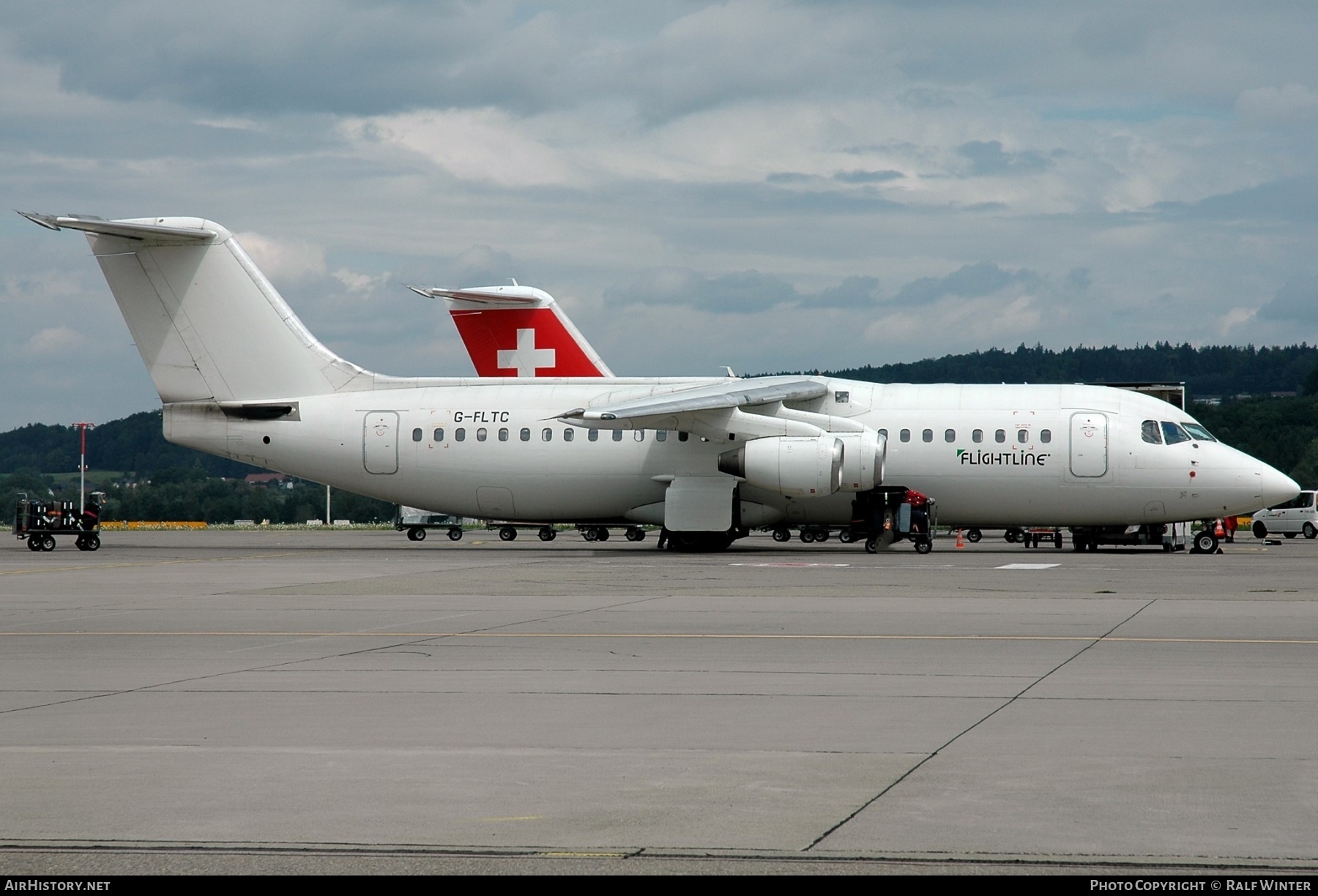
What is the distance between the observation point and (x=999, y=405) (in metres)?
32.5

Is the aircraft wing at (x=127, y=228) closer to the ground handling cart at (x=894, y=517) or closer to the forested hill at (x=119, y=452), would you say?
the ground handling cart at (x=894, y=517)

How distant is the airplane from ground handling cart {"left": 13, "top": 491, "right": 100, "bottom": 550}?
3.33 meters

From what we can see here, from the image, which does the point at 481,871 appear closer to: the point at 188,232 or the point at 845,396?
the point at 845,396

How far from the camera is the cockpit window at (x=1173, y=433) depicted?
104 ft

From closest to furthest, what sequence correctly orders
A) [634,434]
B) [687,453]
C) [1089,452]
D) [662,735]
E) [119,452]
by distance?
[662,735] → [1089,452] → [687,453] → [634,434] → [119,452]

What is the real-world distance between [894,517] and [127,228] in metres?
19.3

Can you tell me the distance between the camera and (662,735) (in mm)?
8773

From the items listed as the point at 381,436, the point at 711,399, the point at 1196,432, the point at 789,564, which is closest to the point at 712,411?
the point at 711,399

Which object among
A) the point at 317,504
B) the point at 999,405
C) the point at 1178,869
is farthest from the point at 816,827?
the point at 317,504

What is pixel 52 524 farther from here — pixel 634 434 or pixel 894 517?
pixel 894 517

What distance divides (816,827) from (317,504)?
116389mm

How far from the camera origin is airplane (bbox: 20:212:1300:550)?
104 feet

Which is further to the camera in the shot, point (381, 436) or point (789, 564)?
point (381, 436)
